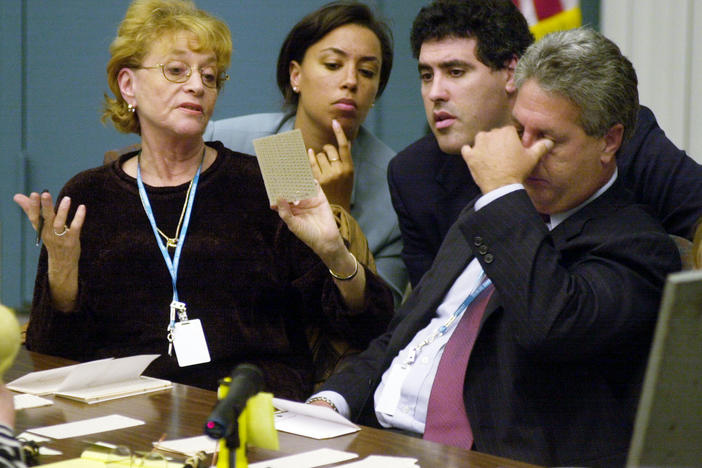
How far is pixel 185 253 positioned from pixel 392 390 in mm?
852

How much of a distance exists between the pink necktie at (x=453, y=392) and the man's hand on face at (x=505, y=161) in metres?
0.28

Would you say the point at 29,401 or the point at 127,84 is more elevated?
the point at 127,84

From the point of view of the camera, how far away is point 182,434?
1.78m

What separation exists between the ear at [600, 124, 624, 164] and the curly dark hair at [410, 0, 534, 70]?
113 cm

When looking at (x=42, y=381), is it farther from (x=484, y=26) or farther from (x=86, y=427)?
(x=484, y=26)

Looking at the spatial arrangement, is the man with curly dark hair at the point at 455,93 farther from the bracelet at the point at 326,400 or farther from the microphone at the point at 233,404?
the microphone at the point at 233,404

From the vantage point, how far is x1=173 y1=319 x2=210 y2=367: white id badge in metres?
2.60

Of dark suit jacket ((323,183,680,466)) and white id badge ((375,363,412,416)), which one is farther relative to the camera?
white id badge ((375,363,412,416))

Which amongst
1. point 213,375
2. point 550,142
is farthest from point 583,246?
point 213,375

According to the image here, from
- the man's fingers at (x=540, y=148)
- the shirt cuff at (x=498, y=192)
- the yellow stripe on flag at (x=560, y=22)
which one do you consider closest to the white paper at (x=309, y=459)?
the shirt cuff at (x=498, y=192)

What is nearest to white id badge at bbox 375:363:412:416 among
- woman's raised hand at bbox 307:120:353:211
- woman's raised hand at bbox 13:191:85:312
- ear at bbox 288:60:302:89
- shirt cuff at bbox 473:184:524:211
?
shirt cuff at bbox 473:184:524:211

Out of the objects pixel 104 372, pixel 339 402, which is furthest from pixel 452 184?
pixel 104 372

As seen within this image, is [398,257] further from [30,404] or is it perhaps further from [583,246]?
[30,404]

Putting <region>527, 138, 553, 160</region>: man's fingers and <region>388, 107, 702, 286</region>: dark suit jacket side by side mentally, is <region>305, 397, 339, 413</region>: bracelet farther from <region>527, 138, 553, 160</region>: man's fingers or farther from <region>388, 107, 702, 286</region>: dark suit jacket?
<region>388, 107, 702, 286</region>: dark suit jacket
